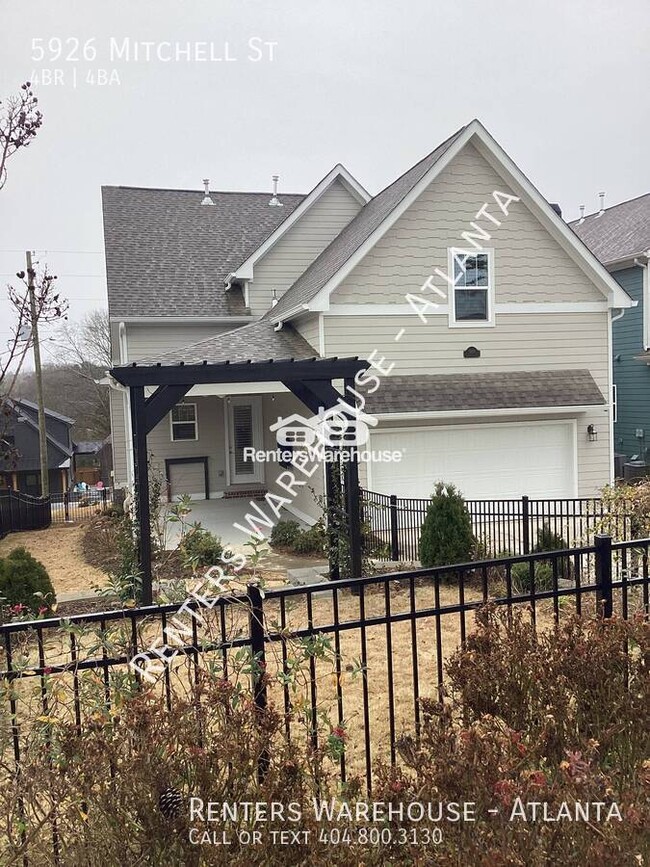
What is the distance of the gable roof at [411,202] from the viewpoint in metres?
12.2

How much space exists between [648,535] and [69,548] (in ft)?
34.5

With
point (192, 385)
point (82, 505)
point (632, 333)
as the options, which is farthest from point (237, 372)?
point (632, 333)

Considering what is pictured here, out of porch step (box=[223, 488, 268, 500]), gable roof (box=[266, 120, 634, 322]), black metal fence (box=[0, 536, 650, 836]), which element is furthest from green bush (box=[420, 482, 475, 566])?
porch step (box=[223, 488, 268, 500])

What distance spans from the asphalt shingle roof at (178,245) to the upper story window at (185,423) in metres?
2.54

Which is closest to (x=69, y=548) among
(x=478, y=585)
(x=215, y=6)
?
(x=478, y=585)

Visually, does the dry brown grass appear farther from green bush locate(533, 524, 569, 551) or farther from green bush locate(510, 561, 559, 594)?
green bush locate(533, 524, 569, 551)

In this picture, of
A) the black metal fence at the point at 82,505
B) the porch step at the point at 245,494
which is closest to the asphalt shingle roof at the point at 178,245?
the porch step at the point at 245,494

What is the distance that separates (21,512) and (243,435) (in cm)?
569

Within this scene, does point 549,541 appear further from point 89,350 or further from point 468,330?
point 89,350

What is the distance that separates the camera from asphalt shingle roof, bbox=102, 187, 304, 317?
16.0 meters

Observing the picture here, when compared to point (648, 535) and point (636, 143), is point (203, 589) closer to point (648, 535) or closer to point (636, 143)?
point (648, 535)

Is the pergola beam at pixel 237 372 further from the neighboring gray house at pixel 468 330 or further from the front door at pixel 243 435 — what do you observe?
the front door at pixel 243 435

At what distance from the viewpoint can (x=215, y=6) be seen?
7.96 m

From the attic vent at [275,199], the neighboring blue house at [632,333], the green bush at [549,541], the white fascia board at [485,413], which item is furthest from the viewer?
the attic vent at [275,199]
